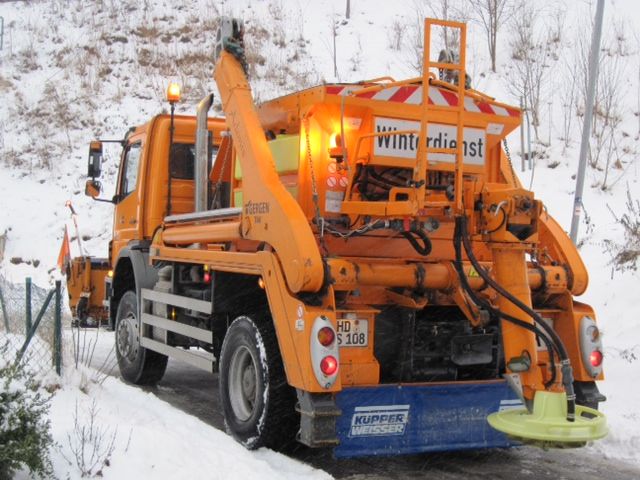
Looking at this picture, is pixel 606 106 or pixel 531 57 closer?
pixel 606 106

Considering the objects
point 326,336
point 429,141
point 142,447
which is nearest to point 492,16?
point 429,141

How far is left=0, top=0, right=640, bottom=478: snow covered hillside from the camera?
18.1 metres

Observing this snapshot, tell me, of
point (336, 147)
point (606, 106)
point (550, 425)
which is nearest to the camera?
point (550, 425)

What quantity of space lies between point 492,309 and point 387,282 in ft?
2.45

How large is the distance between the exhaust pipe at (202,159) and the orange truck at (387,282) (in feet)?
2.17

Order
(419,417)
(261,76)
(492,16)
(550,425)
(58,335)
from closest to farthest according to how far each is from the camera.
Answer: (550,425), (419,417), (58,335), (492,16), (261,76)

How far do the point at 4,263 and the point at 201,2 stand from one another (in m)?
14.5

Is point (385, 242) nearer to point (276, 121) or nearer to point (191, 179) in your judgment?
point (276, 121)

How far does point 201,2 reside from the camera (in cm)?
2978

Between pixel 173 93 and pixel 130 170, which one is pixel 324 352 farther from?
pixel 130 170

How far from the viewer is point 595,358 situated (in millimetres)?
6000

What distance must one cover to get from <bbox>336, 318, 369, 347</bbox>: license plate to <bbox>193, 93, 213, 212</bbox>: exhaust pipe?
2.83 m

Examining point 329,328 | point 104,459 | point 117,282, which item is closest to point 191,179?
point 117,282

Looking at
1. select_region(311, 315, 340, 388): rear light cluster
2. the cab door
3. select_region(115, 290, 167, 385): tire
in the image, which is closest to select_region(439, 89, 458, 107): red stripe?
select_region(311, 315, 340, 388): rear light cluster
